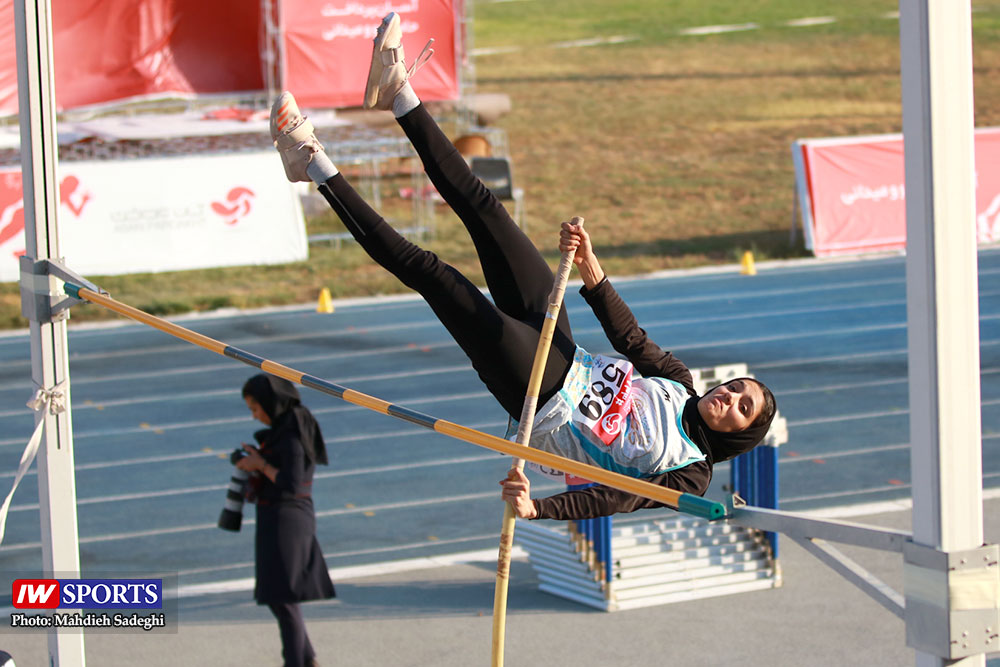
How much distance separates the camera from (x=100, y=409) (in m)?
10.7

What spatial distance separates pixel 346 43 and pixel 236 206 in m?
4.63

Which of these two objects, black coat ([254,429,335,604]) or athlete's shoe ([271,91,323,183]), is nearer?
athlete's shoe ([271,91,323,183])

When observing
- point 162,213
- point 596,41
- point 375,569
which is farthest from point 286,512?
point 596,41

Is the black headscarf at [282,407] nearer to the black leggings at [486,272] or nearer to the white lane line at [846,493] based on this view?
the black leggings at [486,272]

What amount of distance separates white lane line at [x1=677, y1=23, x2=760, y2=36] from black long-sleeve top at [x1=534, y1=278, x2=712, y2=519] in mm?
32728

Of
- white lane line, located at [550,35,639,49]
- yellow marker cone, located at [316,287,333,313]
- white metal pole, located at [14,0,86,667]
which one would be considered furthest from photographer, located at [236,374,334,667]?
white lane line, located at [550,35,639,49]

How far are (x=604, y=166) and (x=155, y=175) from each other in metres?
10.6

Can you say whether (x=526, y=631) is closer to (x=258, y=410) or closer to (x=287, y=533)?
(x=287, y=533)

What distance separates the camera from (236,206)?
14898 millimetres

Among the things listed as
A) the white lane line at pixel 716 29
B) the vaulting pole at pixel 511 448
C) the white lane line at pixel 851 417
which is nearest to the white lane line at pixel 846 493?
the white lane line at pixel 851 417

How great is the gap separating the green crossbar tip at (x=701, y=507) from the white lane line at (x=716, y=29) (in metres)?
33.8

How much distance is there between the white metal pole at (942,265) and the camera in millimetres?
2568

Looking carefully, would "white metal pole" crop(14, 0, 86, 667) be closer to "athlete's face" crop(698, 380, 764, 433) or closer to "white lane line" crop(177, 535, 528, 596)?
"white lane line" crop(177, 535, 528, 596)

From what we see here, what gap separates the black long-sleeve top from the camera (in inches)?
137
